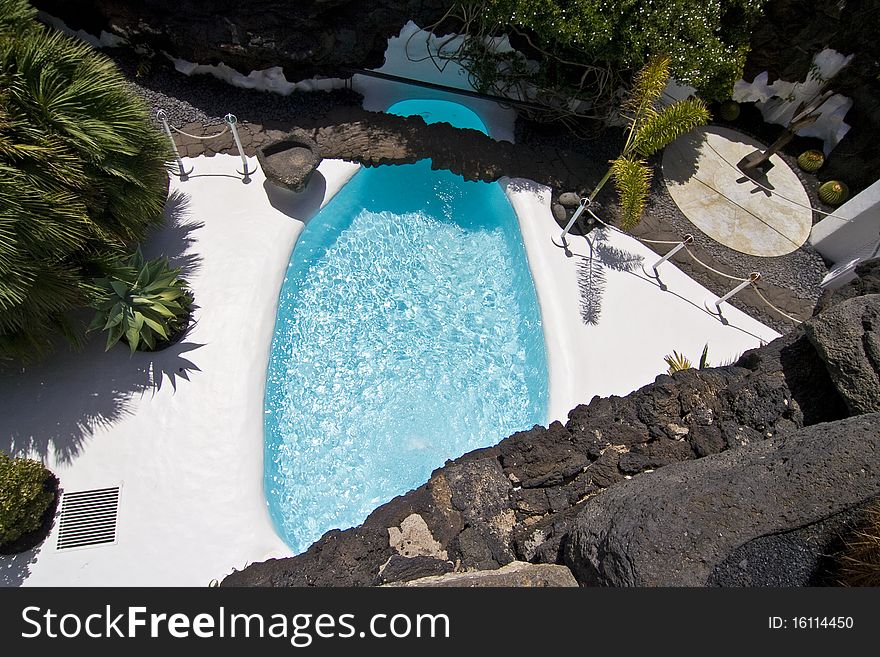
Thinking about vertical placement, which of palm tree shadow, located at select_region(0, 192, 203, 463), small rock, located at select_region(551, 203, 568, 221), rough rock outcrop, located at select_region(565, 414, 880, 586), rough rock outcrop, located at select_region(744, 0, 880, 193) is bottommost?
palm tree shadow, located at select_region(0, 192, 203, 463)

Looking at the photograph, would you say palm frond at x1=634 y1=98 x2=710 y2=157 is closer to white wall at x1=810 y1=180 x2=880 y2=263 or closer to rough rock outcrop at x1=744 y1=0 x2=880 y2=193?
rough rock outcrop at x1=744 y1=0 x2=880 y2=193

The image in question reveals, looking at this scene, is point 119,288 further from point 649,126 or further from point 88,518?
point 649,126

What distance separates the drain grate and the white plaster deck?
0.11 m

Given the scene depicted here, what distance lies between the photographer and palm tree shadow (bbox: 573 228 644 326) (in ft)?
29.9

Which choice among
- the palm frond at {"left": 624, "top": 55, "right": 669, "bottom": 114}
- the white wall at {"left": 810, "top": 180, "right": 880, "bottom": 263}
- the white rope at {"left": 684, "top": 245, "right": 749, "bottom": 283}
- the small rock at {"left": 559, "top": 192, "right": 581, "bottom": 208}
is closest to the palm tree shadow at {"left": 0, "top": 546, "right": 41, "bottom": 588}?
the small rock at {"left": 559, "top": 192, "right": 581, "bottom": 208}

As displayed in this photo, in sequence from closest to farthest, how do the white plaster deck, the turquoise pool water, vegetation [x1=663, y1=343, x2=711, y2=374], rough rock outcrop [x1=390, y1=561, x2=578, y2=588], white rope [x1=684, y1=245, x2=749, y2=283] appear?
rough rock outcrop [x1=390, y1=561, x2=578, y2=588] → the white plaster deck → the turquoise pool water → vegetation [x1=663, y1=343, x2=711, y2=374] → white rope [x1=684, y1=245, x2=749, y2=283]

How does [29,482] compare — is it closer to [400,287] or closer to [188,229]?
[188,229]

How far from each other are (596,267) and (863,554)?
6477 mm

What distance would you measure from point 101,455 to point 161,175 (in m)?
4.11

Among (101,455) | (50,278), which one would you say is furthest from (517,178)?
(101,455)

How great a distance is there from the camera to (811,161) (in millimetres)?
11328

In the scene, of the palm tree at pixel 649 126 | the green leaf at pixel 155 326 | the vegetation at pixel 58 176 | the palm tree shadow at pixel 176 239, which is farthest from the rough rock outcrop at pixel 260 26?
the green leaf at pixel 155 326

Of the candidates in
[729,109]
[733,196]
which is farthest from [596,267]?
[729,109]

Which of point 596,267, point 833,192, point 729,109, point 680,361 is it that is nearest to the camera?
point 680,361
